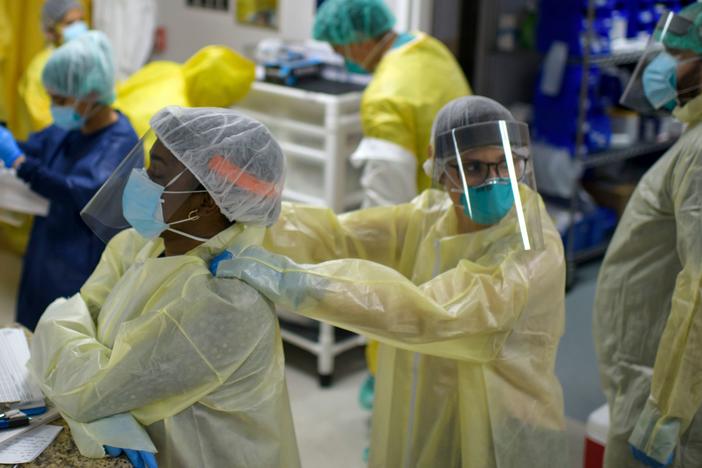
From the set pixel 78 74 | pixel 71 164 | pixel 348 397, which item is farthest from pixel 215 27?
pixel 348 397

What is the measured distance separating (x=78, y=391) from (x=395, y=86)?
5.53 ft

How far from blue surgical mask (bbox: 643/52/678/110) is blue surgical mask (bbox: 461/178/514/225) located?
732mm

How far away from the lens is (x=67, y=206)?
2.68 metres

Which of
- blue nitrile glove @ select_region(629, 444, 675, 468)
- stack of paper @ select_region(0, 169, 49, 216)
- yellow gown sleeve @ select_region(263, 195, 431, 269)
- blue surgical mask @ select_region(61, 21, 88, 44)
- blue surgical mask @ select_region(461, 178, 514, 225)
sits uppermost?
blue surgical mask @ select_region(61, 21, 88, 44)

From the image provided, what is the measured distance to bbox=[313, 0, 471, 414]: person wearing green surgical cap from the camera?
2820 millimetres

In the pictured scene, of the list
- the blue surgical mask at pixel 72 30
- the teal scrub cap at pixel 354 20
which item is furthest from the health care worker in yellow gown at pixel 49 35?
the teal scrub cap at pixel 354 20

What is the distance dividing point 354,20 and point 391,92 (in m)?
0.40

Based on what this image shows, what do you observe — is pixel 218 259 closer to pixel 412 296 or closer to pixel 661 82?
pixel 412 296

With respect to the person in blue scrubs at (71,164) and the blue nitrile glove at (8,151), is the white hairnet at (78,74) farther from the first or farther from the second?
the blue nitrile glove at (8,151)

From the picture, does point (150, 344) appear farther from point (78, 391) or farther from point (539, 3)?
point (539, 3)

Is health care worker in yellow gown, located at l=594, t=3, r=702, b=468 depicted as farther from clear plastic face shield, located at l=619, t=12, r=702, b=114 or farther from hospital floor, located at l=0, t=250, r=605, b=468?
hospital floor, located at l=0, t=250, r=605, b=468

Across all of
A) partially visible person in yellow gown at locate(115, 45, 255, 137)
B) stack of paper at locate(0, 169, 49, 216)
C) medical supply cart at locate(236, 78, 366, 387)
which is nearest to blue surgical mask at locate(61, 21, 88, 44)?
partially visible person in yellow gown at locate(115, 45, 255, 137)

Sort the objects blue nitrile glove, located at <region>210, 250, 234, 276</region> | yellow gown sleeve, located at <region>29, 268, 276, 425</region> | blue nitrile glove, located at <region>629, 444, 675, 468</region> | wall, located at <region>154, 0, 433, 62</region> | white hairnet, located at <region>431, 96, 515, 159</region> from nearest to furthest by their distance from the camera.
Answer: yellow gown sleeve, located at <region>29, 268, 276, 425</region> → blue nitrile glove, located at <region>210, 250, 234, 276</region> → white hairnet, located at <region>431, 96, 515, 159</region> → blue nitrile glove, located at <region>629, 444, 675, 468</region> → wall, located at <region>154, 0, 433, 62</region>

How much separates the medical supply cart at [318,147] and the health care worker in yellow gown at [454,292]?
1173 millimetres
